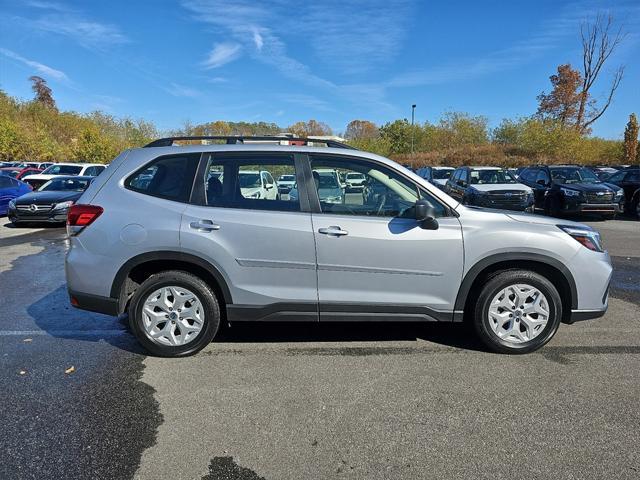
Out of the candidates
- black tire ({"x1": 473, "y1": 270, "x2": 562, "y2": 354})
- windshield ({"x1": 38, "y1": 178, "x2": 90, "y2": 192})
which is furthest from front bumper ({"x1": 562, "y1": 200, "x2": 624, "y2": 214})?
windshield ({"x1": 38, "y1": 178, "x2": 90, "y2": 192})

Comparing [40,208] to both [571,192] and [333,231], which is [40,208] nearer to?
[333,231]

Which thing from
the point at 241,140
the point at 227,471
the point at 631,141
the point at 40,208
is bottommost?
the point at 227,471

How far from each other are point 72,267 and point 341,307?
2.41m

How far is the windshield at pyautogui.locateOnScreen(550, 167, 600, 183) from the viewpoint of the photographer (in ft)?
50.2

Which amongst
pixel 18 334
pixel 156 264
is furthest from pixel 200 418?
pixel 18 334

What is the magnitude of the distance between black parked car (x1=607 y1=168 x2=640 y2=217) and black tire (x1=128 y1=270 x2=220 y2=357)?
51.6ft


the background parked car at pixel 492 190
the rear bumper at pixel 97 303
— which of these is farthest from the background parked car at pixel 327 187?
the background parked car at pixel 492 190

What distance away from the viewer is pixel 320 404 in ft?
10.6

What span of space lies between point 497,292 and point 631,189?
47.9 ft

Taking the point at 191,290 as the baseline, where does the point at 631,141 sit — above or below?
above

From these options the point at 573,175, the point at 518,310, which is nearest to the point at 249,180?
the point at 518,310

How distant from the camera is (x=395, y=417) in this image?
305cm

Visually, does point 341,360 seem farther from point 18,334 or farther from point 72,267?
point 18,334

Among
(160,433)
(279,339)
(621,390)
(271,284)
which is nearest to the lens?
(160,433)
